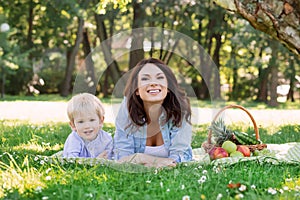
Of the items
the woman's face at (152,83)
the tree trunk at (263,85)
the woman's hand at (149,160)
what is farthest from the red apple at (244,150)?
the tree trunk at (263,85)

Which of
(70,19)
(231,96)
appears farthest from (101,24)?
(231,96)

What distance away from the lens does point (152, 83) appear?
3.99 meters

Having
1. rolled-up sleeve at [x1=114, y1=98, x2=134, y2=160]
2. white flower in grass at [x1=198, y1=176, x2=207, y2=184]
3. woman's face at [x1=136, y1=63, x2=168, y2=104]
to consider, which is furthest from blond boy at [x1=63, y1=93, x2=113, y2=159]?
white flower in grass at [x1=198, y1=176, x2=207, y2=184]

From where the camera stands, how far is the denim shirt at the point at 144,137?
4182 mm

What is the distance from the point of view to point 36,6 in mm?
20125

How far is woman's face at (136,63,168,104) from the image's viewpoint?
157 inches

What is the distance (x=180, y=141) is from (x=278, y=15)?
1370 mm

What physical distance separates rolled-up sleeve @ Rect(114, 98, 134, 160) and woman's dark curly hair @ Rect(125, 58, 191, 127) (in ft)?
0.18

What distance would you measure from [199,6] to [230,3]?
13296 millimetres

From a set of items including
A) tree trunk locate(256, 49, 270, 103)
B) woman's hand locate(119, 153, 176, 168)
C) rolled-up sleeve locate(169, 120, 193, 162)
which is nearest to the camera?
woman's hand locate(119, 153, 176, 168)

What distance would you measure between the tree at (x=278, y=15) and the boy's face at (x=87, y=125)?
4.90ft

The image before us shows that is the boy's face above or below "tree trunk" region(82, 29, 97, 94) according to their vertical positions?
below

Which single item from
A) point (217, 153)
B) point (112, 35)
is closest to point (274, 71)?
point (112, 35)

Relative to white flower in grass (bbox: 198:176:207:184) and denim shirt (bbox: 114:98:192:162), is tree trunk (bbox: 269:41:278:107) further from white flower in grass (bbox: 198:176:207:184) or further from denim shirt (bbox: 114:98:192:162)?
white flower in grass (bbox: 198:176:207:184)
